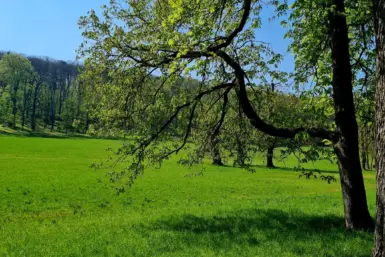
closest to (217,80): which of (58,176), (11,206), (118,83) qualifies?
(118,83)

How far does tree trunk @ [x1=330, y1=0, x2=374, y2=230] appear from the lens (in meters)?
9.18

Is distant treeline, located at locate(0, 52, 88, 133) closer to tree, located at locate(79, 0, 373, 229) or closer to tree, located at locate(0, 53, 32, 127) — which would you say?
tree, located at locate(0, 53, 32, 127)

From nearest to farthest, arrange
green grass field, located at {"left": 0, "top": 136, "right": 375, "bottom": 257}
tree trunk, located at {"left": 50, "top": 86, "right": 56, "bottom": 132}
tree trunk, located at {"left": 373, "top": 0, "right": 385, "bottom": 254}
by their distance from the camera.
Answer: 1. tree trunk, located at {"left": 373, "top": 0, "right": 385, "bottom": 254}
2. green grass field, located at {"left": 0, "top": 136, "right": 375, "bottom": 257}
3. tree trunk, located at {"left": 50, "top": 86, "right": 56, "bottom": 132}

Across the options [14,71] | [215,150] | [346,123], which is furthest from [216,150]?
[14,71]

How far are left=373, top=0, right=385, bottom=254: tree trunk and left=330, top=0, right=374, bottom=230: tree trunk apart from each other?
177 inches

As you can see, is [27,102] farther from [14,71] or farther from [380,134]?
[380,134]

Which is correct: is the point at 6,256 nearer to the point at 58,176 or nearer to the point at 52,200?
the point at 52,200

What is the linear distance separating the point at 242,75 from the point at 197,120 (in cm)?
365

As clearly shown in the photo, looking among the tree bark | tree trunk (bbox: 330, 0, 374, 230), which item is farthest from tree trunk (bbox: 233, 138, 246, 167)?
tree trunk (bbox: 330, 0, 374, 230)

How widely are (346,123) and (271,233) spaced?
362 cm

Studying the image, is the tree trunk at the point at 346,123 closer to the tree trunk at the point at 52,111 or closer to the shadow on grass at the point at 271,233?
the shadow on grass at the point at 271,233

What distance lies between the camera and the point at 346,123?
924 centimetres

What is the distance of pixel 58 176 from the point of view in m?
29.4

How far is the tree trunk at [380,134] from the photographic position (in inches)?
184
